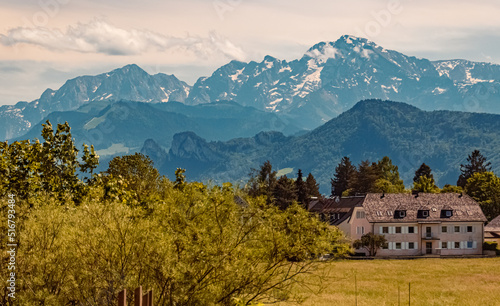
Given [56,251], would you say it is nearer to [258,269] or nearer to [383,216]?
[258,269]

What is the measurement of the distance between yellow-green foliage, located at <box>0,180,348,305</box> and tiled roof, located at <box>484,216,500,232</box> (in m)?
114

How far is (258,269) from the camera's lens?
2453 cm

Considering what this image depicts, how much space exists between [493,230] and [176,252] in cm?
11797

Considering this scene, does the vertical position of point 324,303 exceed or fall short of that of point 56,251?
it falls short

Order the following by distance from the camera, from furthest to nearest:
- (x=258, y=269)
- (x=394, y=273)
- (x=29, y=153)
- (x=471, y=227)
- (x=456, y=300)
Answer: (x=471, y=227), (x=394, y=273), (x=456, y=300), (x=29, y=153), (x=258, y=269)

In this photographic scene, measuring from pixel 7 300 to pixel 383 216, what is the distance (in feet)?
323

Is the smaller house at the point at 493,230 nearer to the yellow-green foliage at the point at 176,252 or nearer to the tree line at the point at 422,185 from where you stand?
the tree line at the point at 422,185

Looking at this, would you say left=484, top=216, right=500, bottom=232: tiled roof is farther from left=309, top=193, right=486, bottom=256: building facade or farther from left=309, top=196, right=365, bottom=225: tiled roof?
left=309, top=196, right=365, bottom=225: tiled roof

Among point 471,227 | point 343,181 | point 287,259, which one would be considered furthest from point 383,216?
point 287,259

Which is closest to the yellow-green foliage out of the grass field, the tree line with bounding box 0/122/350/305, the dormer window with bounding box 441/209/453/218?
the tree line with bounding box 0/122/350/305

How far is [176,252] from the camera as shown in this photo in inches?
959

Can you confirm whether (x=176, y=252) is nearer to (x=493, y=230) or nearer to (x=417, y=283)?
(x=417, y=283)

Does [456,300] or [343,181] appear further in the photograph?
[343,181]

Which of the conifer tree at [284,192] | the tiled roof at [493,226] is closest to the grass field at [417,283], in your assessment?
the tiled roof at [493,226]
